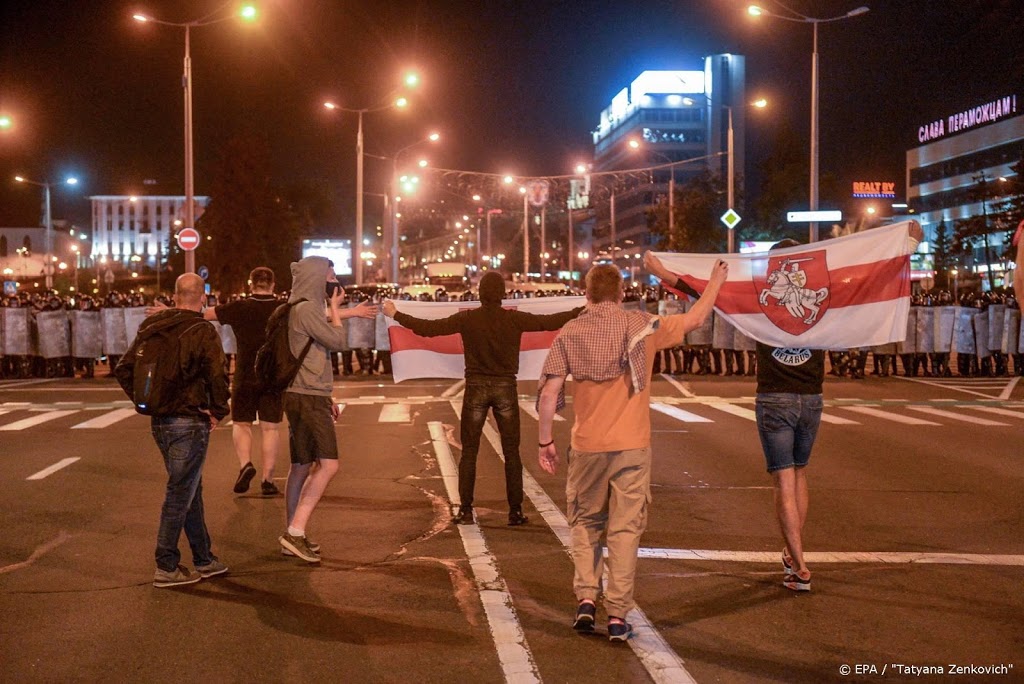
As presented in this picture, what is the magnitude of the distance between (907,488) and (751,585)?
456 centimetres

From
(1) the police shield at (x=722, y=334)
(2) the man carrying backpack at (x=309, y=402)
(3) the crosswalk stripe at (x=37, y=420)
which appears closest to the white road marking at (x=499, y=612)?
(2) the man carrying backpack at (x=309, y=402)

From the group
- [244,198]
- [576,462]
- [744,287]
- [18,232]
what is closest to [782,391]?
[744,287]

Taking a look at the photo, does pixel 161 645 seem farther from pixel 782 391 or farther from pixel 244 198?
pixel 244 198

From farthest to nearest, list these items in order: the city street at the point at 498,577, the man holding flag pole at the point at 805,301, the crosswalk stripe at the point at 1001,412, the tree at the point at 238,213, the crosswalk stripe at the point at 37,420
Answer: the tree at the point at 238,213, the crosswalk stripe at the point at 1001,412, the crosswalk stripe at the point at 37,420, the man holding flag pole at the point at 805,301, the city street at the point at 498,577

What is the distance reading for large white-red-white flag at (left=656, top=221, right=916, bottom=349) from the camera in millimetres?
7727

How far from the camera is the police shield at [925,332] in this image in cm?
2683

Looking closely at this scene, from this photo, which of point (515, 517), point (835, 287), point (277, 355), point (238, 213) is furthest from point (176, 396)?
point (238, 213)

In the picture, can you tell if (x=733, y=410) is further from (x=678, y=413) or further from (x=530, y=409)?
(x=530, y=409)

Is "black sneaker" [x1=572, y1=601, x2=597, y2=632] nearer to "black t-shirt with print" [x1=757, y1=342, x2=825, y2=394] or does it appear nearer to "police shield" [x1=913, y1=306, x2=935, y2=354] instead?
"black t-shirt with print" [x1=757, y1=342, x2=825, y2=394]

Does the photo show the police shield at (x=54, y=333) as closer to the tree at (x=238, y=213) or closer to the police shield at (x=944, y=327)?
the police shield at (x=944, y=327)

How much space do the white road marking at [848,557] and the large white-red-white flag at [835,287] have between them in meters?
1.55

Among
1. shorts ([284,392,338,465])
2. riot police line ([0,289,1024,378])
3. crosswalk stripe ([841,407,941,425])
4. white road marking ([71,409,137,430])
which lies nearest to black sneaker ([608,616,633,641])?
shorts ([284,392,338,465])

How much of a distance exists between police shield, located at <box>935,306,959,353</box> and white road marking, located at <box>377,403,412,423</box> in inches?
521

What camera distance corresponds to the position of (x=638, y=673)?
5.60 metres
